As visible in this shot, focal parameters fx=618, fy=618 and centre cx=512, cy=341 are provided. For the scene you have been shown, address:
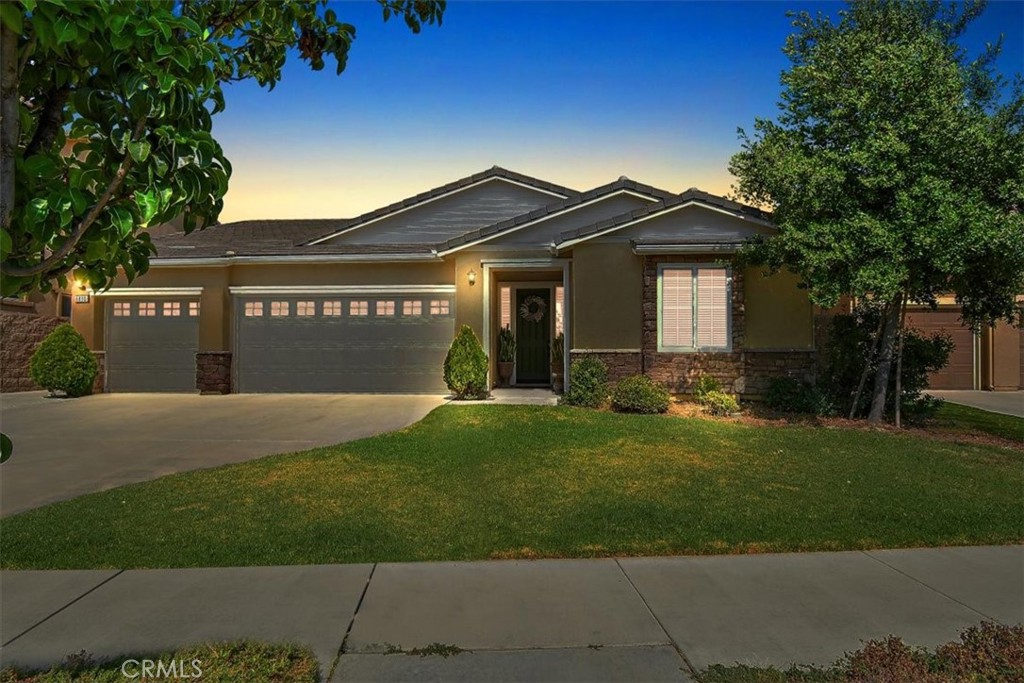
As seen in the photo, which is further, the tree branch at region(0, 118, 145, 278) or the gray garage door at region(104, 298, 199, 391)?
the gray garage door at region(104, 298, 199, 391)

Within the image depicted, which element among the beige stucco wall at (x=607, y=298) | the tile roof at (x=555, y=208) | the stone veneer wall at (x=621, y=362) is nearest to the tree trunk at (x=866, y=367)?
the stone veneer wall at (x=621, y=362)

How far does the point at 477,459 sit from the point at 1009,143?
29.2 ft

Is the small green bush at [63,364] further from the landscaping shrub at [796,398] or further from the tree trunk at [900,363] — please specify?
the tree trunk at [900,363]

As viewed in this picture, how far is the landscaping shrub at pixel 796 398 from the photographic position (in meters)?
11.5

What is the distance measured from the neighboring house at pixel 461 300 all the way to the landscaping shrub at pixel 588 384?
17.1 inches

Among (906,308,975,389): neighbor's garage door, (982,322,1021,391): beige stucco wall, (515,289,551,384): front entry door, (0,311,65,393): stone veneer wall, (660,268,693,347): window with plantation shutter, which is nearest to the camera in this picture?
(660,268,693,347): window with plantation shutter

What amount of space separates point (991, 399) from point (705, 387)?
903cm

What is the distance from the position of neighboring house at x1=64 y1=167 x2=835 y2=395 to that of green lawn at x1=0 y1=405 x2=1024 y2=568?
12.8 feet

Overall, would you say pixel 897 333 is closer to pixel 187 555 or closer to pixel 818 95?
pixel 818 95

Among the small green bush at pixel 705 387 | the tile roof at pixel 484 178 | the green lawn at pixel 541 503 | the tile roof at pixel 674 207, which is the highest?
the tile roof at pixel 484 178

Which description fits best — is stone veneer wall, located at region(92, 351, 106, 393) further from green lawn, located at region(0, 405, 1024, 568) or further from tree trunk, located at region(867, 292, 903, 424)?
tree trunk, located at region(867, 292, 903, 424)

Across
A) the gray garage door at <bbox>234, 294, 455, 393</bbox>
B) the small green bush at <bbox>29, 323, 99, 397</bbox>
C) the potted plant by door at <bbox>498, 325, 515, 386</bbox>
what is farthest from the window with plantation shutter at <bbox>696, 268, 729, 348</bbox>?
the small green bush at <bbox>29, 323, 99, 397</bbox>

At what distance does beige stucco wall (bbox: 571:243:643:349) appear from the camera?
42.0 feet

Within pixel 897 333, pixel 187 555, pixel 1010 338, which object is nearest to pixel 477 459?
pixel 187 555
